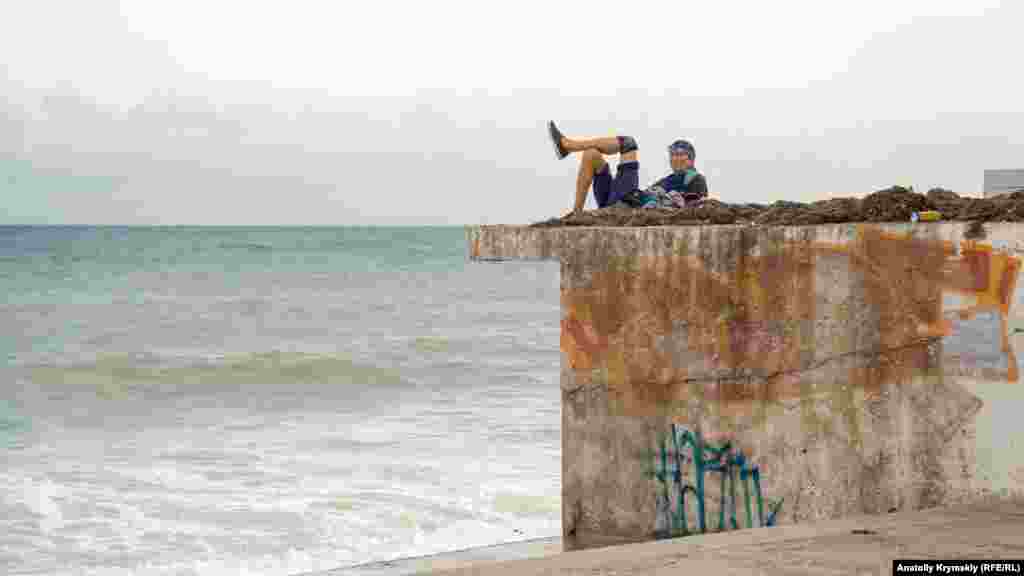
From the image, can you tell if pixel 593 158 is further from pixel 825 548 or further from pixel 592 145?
pixel 825 548

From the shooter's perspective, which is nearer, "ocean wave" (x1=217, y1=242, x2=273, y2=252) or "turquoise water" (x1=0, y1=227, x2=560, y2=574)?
"turquoise water" (x1=0, y1=227, x2=560, y2=574)

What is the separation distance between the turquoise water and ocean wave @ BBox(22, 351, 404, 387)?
64mm

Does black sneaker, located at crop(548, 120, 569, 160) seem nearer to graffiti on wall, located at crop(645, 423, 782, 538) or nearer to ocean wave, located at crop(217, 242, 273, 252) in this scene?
graffiti on wall, located at crop(645, 423, 782, 538)

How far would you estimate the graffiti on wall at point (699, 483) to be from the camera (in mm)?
5176

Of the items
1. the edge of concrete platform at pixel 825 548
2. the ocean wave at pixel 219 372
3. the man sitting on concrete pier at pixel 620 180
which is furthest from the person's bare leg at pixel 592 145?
the ocean wave at pixel 219 372

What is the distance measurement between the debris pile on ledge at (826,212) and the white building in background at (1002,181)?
5.76ft

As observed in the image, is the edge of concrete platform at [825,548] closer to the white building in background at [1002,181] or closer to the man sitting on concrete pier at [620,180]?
the man sitting on concrete pier at [620,180]

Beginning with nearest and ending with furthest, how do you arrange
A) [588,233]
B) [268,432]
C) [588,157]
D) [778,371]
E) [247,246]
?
[778,371]
[588,233]
[588,157]
[268,432]
[247,246]

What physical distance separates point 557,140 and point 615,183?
0.41 metres

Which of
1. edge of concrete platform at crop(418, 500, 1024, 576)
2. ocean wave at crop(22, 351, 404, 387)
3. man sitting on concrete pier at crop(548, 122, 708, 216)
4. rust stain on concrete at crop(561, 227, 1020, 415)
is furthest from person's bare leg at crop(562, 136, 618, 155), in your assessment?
ocean wave at crop(22, 351, 404, 387)

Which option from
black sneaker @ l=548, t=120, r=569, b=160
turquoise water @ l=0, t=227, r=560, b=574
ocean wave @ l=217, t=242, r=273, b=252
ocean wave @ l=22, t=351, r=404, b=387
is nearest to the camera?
black sneaker @ l=548, t=120, r=569, b=160

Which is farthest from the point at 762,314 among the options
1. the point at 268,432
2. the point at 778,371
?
the point at 268,432

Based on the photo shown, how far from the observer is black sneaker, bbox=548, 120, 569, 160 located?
21.2 ft

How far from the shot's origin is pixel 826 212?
5.22 meters
